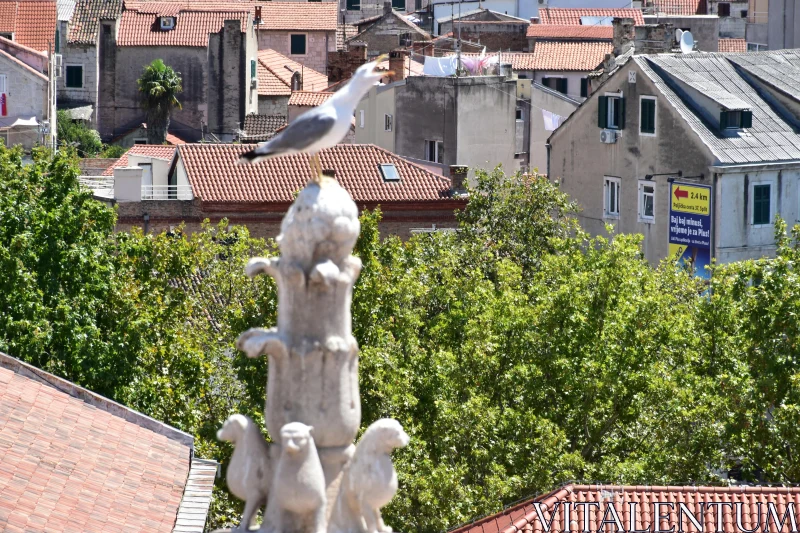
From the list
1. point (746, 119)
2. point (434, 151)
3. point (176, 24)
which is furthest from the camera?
point (176, 24)

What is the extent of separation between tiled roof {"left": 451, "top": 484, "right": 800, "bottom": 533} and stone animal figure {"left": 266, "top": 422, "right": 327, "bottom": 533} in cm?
→ 1288

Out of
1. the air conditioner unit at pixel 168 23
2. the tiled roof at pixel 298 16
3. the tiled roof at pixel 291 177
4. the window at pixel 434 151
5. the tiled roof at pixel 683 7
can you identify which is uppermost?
the tiled roof at pixel 683 7

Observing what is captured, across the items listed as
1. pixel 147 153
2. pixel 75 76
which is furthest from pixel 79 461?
pixel 75 76

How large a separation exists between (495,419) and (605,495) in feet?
14.7

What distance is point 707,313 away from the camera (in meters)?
33.7

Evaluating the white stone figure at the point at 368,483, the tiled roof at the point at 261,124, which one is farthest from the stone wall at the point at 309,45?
the white stone figure at the point at 368,483

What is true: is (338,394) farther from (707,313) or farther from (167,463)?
(707,313)

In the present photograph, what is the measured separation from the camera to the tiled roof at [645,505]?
2566cm

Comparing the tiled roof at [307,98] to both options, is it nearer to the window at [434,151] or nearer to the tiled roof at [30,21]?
the tiled roof at [30,21]

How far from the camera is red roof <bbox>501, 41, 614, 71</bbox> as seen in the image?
92062 millimetres

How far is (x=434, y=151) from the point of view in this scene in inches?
2763

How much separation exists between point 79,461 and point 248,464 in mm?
9997

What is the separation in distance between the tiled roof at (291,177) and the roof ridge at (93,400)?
1233 inches

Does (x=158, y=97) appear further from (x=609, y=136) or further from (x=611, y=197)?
(x=609, y=136)
